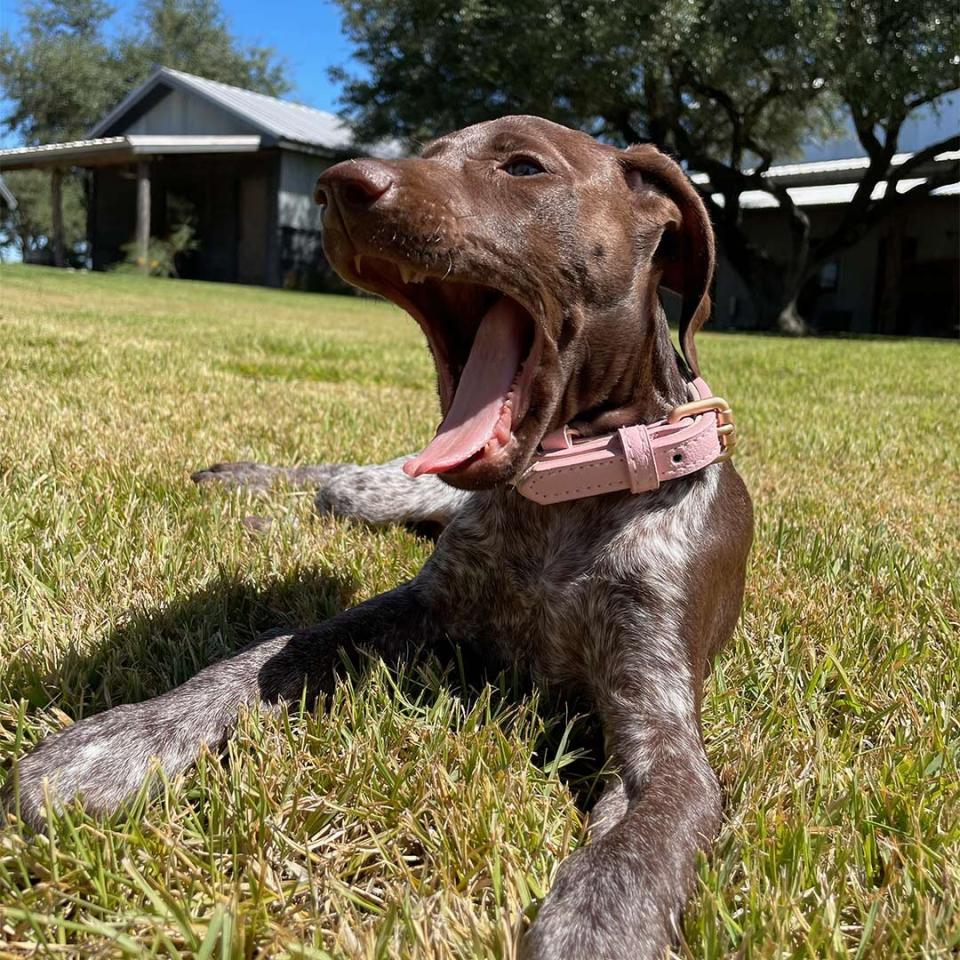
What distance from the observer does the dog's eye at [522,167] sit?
242 cm

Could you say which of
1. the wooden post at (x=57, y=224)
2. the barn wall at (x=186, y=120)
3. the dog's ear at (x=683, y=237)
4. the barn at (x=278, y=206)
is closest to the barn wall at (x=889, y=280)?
the barn at (x=278, y=206)

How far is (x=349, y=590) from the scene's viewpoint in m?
3.07

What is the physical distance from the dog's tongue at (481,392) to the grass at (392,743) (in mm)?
592

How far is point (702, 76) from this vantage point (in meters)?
21.9

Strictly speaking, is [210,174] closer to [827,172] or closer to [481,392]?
[827,172]

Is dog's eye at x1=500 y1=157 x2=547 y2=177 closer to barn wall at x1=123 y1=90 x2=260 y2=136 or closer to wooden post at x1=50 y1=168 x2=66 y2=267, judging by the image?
barn wall at x1=123 y1=90 x2=260 y2=136

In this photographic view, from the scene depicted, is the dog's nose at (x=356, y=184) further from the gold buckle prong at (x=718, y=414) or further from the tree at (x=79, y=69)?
the tree at (x=79, y=69)

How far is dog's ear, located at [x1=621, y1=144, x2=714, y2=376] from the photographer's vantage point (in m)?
2.58

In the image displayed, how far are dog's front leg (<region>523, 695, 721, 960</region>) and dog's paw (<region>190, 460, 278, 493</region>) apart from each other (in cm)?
240

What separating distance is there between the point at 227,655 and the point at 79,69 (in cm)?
5654

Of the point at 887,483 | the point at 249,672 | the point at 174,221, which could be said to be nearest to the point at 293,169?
the point at 174,221

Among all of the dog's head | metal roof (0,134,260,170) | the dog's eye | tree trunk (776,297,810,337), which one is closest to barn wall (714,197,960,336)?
Result: tree trunk (776,297,810,337)

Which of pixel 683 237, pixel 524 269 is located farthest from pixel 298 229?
pixel 524 269

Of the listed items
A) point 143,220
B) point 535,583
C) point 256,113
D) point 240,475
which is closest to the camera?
point 535,583
